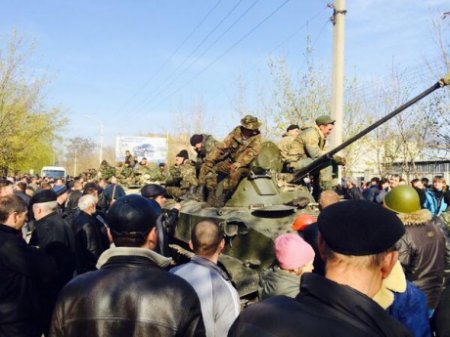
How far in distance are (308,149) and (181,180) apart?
9.71ft

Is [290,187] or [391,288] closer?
[391,288]

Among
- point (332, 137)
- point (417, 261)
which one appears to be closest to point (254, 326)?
point (417, 261)

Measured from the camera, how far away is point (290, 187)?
771cm

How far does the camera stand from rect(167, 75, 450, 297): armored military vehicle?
243 inches

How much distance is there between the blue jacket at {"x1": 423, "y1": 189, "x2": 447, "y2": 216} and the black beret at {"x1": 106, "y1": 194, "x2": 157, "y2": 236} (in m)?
9.56

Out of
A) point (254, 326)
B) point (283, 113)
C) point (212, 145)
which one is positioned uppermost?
point (283, 113)

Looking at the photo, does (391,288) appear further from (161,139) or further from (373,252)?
(161,139)

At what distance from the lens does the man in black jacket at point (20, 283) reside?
3.71 metres

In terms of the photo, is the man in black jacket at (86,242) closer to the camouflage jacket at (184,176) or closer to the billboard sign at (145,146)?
the camouflage jacket at (184,176)

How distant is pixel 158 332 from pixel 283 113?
20.9 metres

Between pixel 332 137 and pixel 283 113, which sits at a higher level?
pixel 283 113

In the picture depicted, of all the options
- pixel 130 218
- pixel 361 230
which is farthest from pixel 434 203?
pixel 361 230

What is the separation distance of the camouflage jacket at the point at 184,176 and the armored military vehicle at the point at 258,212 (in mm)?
1472

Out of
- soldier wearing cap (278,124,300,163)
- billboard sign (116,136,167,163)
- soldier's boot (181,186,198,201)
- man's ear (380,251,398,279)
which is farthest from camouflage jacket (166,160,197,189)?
billboard sign (116,136,167,163)
